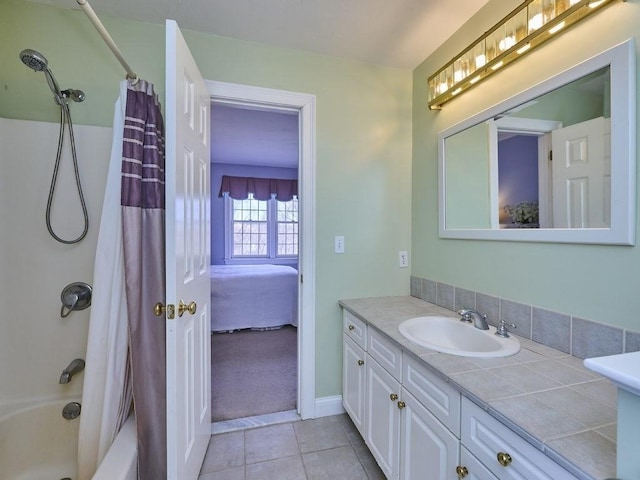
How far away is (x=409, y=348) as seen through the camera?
118 centimetres

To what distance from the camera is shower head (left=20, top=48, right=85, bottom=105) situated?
4.11 feet

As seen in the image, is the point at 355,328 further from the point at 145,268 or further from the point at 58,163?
the point at 58,163

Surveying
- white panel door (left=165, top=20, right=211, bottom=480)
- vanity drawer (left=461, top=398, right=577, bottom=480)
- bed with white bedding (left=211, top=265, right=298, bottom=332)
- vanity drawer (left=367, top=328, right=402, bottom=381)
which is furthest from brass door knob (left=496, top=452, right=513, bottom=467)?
bed with white bedding (left=211, top=265, right=298, bottom=332)

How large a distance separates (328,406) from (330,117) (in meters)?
1.95

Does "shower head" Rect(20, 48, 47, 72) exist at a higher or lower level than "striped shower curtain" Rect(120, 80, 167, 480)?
higher

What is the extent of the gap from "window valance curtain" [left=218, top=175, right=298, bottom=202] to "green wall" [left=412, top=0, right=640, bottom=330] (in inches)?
154

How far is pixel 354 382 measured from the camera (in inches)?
70.9

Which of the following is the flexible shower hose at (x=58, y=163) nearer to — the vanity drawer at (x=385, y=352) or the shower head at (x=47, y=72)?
the shower head at (x=47, y=72)

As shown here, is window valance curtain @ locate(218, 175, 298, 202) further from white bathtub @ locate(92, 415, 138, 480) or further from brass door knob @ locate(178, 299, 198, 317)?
white bathtub @ locate(92, 415, 138, 480)

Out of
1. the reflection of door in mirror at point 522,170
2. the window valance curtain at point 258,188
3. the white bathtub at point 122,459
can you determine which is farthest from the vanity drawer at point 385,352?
the window valance curtain at point 258,188

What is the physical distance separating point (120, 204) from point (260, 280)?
254cm

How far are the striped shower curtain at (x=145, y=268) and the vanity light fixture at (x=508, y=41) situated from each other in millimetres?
1569

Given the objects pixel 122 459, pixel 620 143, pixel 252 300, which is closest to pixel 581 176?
pixel 620 143

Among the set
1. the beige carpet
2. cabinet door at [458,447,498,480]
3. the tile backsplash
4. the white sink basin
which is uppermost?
the tile backsplash
